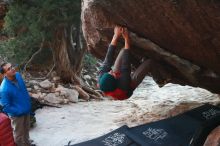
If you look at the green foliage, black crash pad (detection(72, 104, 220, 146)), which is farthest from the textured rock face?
the green foliage

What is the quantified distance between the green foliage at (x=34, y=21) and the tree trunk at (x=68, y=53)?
528 millimetres

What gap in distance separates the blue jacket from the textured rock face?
1.88 meters

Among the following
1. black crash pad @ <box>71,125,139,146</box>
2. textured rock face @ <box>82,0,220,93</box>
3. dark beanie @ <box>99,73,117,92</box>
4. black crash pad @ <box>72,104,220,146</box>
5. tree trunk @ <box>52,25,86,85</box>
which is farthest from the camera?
tree trunk @ <box>52,25,86,85</box>

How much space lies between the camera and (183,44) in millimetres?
6059

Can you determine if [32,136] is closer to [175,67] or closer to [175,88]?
[175,67]

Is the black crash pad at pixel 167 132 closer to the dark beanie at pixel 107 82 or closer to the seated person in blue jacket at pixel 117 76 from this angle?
the seated person in blue jacket at pixel 117 76

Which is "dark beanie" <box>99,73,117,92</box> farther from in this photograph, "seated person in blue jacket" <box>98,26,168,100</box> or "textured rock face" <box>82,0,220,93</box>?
"textured rock face" <box>82,0,220,93</box>

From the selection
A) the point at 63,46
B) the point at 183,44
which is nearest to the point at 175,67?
the point at 183,44

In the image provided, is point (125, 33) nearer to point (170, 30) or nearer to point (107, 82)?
point (170, 30)

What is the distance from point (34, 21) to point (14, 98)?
19.5 ft

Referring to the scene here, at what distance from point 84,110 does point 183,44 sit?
5.17 metres

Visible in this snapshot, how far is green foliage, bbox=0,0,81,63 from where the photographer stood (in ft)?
37.7

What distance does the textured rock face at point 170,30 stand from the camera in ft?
17.0

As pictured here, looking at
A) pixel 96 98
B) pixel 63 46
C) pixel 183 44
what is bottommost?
pixel 96 98
